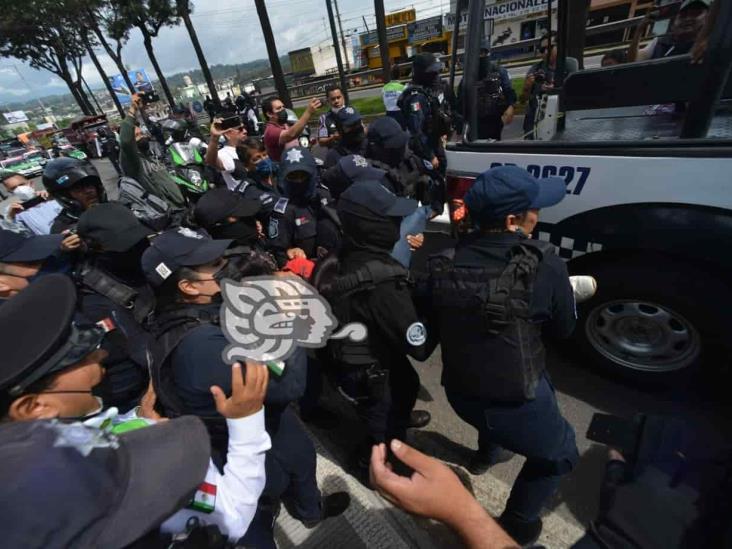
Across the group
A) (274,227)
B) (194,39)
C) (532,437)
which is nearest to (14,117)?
(194,39)

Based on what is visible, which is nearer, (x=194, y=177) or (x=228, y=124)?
(x=228, y=124)

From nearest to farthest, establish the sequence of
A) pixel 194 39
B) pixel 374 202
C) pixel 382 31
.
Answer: pixel 374 202 → pixel 382 31 → pixel 194 39

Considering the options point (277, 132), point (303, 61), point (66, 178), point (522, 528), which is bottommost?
point (522, 528)

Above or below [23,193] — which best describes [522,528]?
below

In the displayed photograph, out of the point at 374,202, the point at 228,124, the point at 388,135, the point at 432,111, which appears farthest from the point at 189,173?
the point at 374,202

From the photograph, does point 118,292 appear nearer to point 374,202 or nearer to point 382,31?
point 374,202

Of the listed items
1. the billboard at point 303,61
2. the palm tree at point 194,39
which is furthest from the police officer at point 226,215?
the billboard at point 303,61

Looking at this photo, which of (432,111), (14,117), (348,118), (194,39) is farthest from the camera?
(14,117)

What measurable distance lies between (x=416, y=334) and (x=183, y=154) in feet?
17.6

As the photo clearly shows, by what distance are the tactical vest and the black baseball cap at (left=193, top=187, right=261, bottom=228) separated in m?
1.40

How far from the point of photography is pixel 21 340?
3.30ft

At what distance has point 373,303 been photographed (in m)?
1.64

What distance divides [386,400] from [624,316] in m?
1.51

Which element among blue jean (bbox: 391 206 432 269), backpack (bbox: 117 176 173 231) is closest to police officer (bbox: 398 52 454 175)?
blue jean (bbox: 391 206 432 269)
